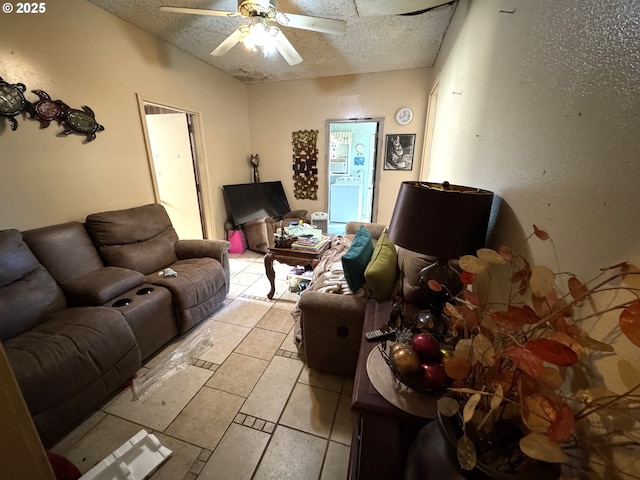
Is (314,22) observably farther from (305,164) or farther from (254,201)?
(254,201)

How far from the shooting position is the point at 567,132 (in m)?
0.60

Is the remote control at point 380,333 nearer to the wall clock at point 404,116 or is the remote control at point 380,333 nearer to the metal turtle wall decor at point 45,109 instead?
the metal turtle wall decor at point 45,109

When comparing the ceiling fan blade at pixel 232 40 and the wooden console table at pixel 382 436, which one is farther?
the ceiling fan blade at pixel 232 40

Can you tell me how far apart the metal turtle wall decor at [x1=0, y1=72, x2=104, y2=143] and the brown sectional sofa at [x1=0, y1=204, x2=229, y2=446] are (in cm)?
69

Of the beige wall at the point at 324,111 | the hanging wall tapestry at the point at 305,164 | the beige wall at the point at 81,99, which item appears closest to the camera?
the beige wall at the point at 81,99

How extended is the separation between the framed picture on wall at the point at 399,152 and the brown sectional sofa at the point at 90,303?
2799mm

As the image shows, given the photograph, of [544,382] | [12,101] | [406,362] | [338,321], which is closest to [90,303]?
[12,101]

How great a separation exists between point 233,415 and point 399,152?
12.1 feet

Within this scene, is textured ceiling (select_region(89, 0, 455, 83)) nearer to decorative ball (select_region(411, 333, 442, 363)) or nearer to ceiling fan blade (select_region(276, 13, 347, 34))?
ceiling fan blade (select_region(276, 13, 347, 34))

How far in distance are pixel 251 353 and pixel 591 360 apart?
1817 millimetres

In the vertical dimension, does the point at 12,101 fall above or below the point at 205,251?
above

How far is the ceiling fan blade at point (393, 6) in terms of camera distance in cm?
183

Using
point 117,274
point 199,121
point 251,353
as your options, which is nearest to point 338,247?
point 251,353

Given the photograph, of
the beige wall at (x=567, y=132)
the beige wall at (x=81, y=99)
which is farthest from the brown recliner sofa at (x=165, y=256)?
the beige wall at (x=567, y=132)
